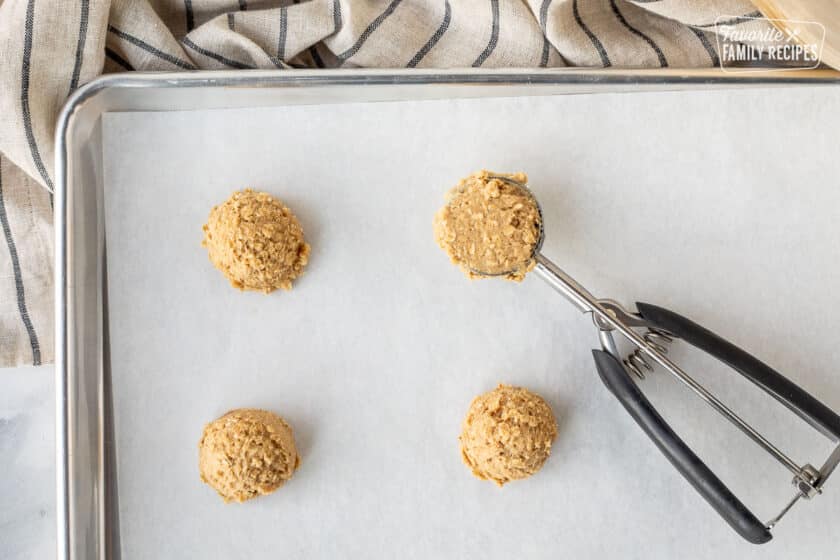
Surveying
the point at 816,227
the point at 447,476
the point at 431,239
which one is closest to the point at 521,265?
the point at 431,239

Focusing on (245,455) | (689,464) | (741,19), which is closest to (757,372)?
(689,464)

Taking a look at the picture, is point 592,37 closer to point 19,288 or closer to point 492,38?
point 492,38

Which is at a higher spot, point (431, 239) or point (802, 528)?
point (431, 239)

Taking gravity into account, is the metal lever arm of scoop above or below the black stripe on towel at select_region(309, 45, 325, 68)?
below

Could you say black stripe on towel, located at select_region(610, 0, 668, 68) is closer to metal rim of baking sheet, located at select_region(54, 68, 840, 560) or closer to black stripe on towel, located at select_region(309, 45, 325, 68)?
metal rim of baking sheet, located at select_region(54, 68, 840, 560)

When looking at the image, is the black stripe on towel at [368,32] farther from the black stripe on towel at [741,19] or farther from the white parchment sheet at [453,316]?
the black stripe on towel at [741,19]

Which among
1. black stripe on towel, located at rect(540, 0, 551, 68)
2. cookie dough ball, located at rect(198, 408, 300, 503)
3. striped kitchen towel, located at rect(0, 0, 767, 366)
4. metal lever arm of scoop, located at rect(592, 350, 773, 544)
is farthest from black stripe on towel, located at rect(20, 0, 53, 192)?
metal lever arm of scoop, located at rect(592, 350, 773, 544)

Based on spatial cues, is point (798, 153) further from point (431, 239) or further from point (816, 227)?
point (431, 239)
